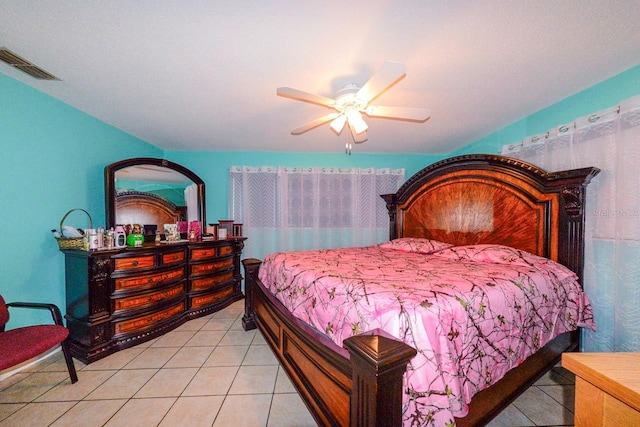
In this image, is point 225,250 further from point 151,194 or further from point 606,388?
point 606,388

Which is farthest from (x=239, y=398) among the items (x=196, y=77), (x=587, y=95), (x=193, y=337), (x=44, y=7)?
(x=587, y=95)

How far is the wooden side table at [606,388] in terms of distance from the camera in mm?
616

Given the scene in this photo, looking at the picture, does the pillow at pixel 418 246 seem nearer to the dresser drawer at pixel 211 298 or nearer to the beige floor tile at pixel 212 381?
the beige floor tile at pixel 212 381

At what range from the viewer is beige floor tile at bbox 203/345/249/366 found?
2.24 metres

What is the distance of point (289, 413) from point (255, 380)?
18.8 inches

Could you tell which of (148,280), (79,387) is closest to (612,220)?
(148,280)

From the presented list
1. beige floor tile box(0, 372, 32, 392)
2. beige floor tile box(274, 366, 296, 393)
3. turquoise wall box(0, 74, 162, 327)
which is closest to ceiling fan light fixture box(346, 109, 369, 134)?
beige floor tile box(274, 366, 296, 393)

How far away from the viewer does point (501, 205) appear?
271 cm

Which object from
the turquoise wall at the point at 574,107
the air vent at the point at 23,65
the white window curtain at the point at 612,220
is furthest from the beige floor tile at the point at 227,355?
the turquoise wall at the point at 574,107

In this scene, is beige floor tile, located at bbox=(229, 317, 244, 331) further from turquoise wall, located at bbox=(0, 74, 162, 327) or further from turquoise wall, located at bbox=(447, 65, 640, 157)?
turquoise wall, located at bbox=(447, 65, 640, 157)

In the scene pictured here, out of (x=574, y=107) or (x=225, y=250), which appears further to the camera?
(x=225, y=250)

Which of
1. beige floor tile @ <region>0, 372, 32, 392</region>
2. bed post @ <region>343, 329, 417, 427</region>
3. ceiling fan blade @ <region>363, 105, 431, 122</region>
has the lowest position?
beige floor tile @ <region>0, 372, 32, 392</region>

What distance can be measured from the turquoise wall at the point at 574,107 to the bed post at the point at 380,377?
2.78 meters

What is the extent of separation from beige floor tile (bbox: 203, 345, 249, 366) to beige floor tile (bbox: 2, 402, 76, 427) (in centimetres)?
94
